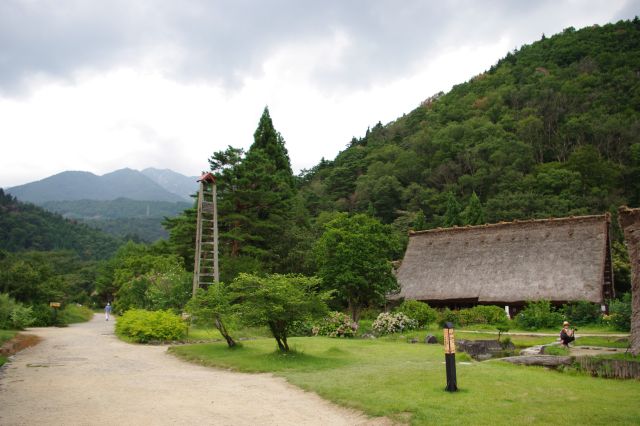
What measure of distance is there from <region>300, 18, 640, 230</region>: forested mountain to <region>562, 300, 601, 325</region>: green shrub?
70.9ft

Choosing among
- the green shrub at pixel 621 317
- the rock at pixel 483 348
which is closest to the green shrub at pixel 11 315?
the rock at pixel 483 348

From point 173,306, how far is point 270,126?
23098 millimetres

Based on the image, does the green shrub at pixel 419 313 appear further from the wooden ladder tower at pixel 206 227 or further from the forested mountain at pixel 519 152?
the forested mountain at pixel 519 152

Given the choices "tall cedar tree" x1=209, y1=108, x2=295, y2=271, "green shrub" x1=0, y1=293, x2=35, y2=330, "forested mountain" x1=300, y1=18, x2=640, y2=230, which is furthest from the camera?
"forested mountain" x1=300, y1=18, x2=640, y2=230

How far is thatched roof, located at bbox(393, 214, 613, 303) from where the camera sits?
26109 mm

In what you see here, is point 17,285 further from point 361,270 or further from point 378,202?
point 378,202

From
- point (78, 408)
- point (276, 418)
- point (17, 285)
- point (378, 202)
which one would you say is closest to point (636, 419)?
point (276, 418)

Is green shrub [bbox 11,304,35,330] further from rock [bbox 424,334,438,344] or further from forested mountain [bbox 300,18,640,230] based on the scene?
forested mountain [bbox 300,18,640,230]

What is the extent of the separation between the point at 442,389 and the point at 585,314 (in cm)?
1900

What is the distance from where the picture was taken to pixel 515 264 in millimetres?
28750

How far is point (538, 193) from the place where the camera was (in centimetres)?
4881

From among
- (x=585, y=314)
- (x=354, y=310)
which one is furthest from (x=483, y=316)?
(x=354, y=310)

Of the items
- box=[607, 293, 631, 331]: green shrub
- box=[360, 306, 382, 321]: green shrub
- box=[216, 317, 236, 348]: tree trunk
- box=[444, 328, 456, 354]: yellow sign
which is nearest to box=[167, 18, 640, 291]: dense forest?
box=[360, 306, 382, 321]: green shrub

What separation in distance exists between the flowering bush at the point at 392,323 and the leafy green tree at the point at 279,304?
796 centimetres
